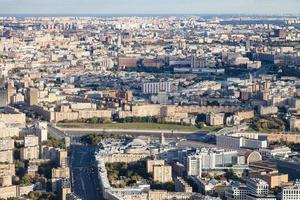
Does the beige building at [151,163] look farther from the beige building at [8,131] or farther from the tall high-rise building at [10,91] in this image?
the tall high-rise building at [10,91]

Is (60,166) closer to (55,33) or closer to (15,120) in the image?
(15,120)

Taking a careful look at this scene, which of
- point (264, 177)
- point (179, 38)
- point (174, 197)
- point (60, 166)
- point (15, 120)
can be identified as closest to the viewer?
point (174, 197)

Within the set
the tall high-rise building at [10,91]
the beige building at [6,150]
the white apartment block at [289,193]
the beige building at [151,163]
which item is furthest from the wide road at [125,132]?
the white apartment block at [289,193]

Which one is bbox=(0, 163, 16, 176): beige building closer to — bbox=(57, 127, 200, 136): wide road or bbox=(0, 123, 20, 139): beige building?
bbox=(0, 123, 20, 139): beige building

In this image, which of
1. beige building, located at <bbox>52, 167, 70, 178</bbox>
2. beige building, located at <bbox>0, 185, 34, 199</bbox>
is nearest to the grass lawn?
beige building, located at <bbox>52, 167, 70, 178</bbox>

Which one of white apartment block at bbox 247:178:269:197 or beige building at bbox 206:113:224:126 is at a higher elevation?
white apartment block at bbox 247:178:269:197

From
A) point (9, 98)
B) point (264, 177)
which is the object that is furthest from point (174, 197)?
point (9, 98)
